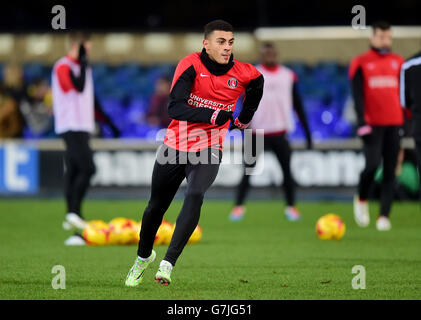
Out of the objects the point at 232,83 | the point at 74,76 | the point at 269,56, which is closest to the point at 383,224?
the point at 269,56

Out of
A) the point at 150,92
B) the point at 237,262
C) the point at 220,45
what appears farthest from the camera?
the point at 150,92

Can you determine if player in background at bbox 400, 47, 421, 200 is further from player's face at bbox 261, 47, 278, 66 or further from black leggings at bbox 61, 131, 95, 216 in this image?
player's face at bbox 261, 47, 278, 66

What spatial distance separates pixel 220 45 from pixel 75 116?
4.58 metres

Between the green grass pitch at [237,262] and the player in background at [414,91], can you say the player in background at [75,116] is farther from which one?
the player in background at [414,91]

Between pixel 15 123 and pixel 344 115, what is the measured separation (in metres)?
7.59

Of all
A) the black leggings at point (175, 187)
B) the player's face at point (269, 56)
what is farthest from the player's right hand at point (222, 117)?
the player's face at point (269, 56)

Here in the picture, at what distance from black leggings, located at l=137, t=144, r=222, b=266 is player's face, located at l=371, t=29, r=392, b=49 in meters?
5.24

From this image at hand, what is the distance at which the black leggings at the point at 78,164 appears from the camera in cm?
1080

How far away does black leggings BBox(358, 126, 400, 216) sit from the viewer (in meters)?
11.2

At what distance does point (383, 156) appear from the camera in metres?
11.5

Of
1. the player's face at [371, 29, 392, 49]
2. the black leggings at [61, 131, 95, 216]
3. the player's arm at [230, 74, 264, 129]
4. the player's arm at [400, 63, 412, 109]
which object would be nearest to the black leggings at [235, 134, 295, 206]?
the player's face at [371, 29, 392, 49]

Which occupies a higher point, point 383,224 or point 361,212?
point 361,212

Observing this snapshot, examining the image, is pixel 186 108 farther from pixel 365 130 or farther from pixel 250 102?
pixel 365 130
